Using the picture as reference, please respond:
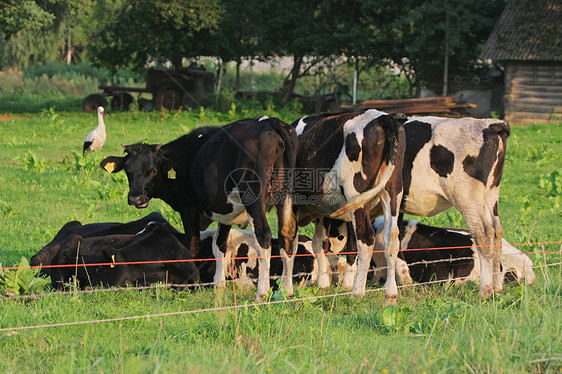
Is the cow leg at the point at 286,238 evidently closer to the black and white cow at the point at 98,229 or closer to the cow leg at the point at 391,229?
the cow leg at the point at 391,229

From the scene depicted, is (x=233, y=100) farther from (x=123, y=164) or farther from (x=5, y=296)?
(x=5, y=296)

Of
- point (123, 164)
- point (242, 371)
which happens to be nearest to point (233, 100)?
point (123, 164)

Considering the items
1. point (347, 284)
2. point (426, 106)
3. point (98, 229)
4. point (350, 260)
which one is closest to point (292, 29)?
point (426, 106)

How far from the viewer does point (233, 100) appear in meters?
31.3

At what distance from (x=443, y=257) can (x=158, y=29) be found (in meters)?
25.8

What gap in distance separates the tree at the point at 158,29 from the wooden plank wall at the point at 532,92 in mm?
13161

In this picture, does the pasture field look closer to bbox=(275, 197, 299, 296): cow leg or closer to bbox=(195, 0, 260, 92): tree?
bbox=(275, 197, 299, 296): cow leg

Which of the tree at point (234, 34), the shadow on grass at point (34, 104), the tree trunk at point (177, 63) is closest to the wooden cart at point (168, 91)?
the tree trunk at point (177, 63)

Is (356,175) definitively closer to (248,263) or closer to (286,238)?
(286,238)

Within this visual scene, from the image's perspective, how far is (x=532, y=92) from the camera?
31.4 metres

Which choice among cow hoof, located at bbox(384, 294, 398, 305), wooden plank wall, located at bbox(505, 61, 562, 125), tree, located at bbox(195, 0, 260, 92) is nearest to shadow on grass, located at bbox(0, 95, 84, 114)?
tree, located at bbox(195, 0, 260, 92)

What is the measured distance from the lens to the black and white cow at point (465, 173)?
8195mm

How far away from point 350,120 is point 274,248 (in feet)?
5.80

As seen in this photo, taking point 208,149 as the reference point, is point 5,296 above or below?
below
